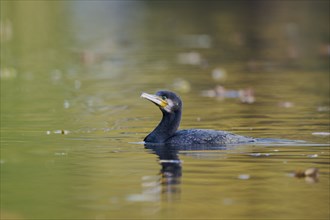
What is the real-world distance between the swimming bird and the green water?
342 mm

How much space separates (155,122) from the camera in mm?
18781

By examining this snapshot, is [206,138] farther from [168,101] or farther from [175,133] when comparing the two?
[168,101]

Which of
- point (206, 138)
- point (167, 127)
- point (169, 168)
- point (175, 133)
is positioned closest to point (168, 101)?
point (167, 127)

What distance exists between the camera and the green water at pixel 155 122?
11.5 metres

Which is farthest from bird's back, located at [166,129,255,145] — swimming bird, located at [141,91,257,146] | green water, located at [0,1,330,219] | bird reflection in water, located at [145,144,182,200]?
green water, located at [0,1,330,219]

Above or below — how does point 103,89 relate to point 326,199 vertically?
above

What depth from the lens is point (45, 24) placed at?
1988 inches

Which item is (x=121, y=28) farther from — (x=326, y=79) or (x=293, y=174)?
(x=293, y=174)

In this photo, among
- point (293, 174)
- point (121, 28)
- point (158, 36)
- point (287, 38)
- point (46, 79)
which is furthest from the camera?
point (121, 28)

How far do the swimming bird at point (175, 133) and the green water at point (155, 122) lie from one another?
34 cm

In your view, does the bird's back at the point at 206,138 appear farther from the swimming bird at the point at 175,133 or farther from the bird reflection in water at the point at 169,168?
the bird reflection in water at the point at 169,168

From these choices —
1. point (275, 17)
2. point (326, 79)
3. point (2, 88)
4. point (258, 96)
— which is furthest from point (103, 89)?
point (275, 17)

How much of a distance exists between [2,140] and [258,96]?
26.0 ft

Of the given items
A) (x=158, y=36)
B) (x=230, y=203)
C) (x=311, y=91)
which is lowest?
(x=230, y=203)
